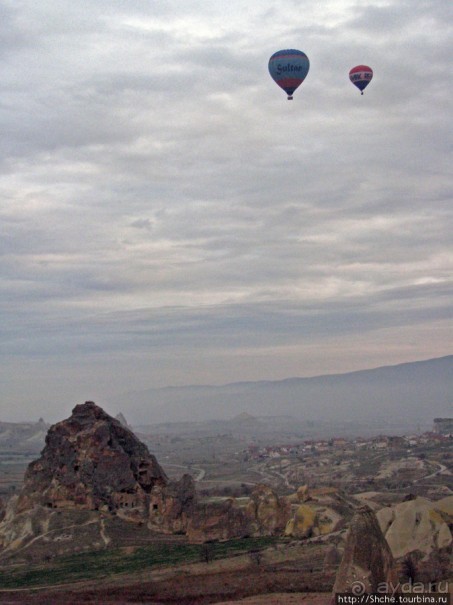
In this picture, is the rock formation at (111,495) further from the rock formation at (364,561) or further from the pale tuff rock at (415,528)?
the rock formation at (364,561)

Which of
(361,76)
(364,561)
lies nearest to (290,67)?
(361,76)

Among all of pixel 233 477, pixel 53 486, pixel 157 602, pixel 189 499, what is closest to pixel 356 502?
pixel 189 499

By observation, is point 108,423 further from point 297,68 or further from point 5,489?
point 5,489

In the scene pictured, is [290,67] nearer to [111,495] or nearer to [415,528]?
[111,495]

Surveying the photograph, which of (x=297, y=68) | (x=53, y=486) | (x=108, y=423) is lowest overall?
(x=53, y=486)

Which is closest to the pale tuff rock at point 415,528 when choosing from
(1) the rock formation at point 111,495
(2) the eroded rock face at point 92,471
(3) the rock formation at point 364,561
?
(3) the rock formation at point 364,561

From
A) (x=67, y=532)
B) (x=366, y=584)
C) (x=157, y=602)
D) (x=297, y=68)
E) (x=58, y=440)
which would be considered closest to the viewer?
(x=366, y=584)

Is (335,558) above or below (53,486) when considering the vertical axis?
below
